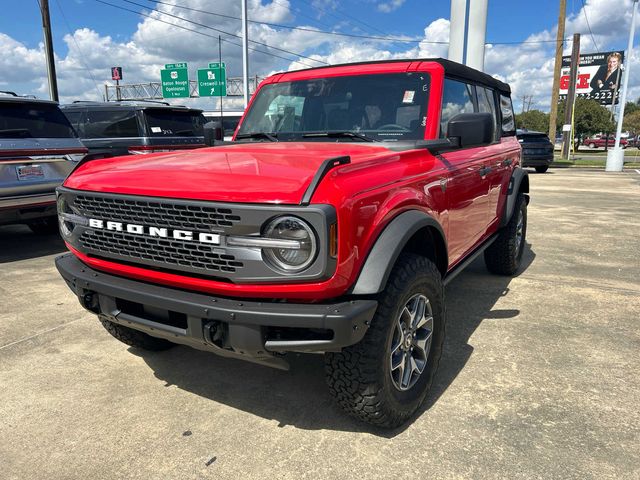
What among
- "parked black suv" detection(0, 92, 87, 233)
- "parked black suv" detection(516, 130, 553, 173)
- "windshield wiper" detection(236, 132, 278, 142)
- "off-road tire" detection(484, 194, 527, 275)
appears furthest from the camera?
"parked black suv" detection(516, 130, 553, 173)

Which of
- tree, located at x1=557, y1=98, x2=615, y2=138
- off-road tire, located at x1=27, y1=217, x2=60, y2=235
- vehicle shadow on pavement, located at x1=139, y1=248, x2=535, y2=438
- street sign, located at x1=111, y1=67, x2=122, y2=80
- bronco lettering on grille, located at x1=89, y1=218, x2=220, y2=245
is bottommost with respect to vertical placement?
vehicle shadow on pavement, located at x1=139, y1=248, x2=535, y2=438

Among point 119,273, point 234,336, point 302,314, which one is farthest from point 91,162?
point 302,314

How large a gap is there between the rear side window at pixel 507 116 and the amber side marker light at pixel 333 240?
350 centimetres

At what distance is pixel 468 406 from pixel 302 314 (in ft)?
4.26

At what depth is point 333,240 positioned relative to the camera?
198 centimetres

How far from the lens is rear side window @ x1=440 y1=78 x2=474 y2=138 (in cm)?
327

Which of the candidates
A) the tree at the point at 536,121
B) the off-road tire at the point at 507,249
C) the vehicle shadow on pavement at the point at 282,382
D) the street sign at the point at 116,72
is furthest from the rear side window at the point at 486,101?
the tree at the point at 536,121

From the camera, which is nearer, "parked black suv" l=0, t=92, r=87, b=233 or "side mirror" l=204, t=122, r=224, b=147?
"side mirror" l=204, t=122, r=224, b=147

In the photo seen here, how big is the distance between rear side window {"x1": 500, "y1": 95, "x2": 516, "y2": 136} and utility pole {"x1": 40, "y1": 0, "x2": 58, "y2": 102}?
1622cm

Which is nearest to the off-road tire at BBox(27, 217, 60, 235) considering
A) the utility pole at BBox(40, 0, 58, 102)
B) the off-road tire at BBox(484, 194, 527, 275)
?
the off-road tire at BBox(484, 194, 527, 275)

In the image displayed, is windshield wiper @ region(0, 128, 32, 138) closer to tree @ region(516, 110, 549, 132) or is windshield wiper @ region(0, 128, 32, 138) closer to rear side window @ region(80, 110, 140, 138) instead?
rear side window @ region(80, 110, 140, 138)

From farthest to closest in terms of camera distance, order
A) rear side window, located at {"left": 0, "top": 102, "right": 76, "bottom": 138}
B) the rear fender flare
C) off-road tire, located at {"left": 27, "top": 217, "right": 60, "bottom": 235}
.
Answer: off-road tire, located at {"left": 27, "top": 217, "right": 60, "bottom": 235} → rear side window, located at {"left": 0, "top": 102, "right": 76, "bottom": 138} → the rear fender flare

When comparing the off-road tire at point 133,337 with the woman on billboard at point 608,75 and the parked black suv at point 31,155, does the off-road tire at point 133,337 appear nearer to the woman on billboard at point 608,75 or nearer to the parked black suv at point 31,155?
the parked black suv at point 31,155

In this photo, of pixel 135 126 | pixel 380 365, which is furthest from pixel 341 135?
pixel 135 126
